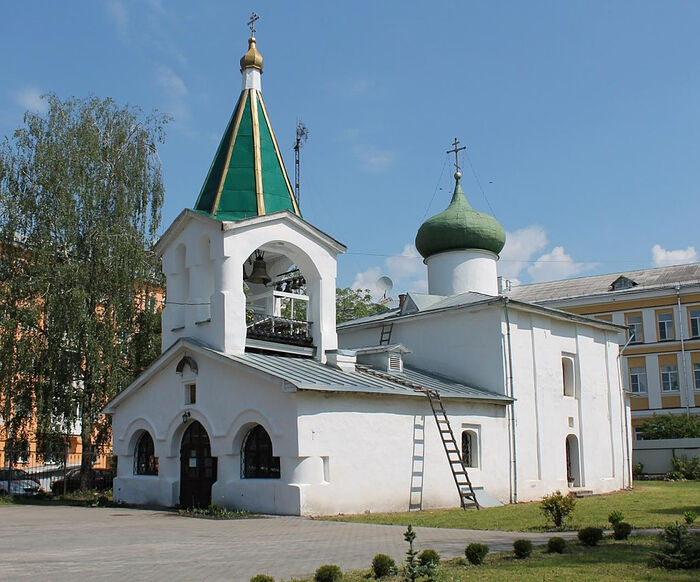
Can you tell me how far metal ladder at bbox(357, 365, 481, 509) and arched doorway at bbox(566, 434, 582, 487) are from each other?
543 cm

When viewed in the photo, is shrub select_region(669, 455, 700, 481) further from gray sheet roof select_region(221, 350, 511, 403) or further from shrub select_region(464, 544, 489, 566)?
shrub select_region(464, 544, 489, 566)

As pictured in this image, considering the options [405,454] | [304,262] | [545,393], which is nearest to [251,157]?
[304,262]

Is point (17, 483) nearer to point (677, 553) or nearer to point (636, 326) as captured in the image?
point (677, 553)

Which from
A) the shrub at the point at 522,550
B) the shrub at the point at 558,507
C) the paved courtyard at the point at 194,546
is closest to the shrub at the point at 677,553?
the shrub at the point at 522,550

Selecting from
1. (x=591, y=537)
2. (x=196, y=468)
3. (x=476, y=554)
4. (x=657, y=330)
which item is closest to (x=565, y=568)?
(x=476, y=554)

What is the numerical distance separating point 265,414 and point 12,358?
10236mm

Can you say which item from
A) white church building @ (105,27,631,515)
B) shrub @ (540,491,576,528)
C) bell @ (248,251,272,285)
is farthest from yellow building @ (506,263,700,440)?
shrub @ (540,491,576,528)

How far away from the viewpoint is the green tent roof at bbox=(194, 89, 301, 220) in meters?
20.0

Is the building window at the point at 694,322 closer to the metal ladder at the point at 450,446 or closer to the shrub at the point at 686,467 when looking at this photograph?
the shrub at the point at 686,467

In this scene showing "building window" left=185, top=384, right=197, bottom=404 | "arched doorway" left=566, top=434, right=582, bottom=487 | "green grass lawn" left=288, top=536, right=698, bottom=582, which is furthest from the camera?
"arched doorway" left=566, top=434, right=582, bottom=487

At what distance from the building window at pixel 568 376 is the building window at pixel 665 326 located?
67.8 feet

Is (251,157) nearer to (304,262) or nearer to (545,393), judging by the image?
(304,262)

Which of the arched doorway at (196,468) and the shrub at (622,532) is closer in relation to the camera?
the shrub at (622,532)

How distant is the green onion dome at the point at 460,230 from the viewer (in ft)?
87.5
